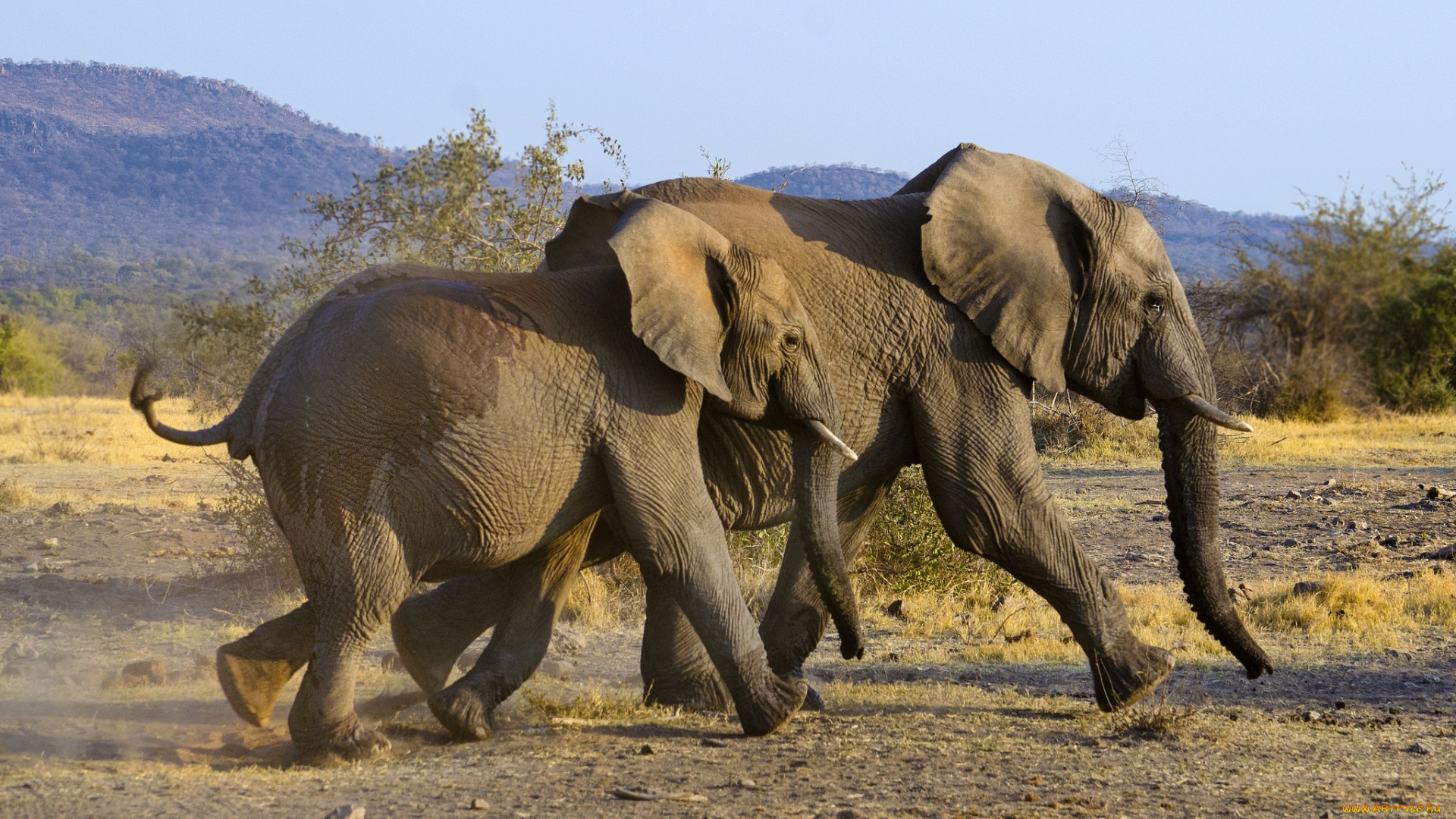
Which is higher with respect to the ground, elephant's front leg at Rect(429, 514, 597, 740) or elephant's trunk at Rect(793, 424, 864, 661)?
elephant's trunk at Rect(793, 424, 864, 661)

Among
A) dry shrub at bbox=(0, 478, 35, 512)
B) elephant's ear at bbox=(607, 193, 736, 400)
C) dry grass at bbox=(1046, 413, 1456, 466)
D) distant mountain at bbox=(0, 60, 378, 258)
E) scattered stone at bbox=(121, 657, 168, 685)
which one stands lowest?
scattered stone at bbox=(121, 657, 168, 685)

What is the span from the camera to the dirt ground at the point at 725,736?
5.11 m

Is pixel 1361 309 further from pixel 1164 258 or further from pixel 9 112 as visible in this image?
pixel 9 112

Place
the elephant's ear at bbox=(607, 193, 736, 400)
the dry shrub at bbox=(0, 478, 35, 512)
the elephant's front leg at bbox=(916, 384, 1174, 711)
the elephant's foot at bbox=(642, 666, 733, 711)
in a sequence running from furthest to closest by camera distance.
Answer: the dry shrub at bbox=(0, 478, 35, 512), the elephant's foot at bbox=(642, 666, 733, 711), the elephant's front leg at bbox=(916, 384, 1174, 711), the elephant's ear at bbox=(607, 193, 736, 400)

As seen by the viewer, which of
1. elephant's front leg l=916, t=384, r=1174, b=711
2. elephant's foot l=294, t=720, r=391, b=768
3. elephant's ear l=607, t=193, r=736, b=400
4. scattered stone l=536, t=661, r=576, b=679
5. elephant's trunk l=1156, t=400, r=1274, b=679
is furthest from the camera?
scattered stone l=536, t=661, r=576, b=679

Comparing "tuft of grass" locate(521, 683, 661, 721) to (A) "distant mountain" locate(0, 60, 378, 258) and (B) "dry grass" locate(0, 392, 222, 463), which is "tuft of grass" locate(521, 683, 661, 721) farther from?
(A) "distant mountain" locate(0, 60, 378, 258)

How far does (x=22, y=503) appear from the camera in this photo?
13297 mm

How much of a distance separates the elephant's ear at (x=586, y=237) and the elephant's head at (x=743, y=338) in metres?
0.19

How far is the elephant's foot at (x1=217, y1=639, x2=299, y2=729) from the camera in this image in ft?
19.0

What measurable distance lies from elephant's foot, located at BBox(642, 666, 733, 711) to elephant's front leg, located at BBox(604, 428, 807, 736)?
80 centimetres

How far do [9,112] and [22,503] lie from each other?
113635 millimetres

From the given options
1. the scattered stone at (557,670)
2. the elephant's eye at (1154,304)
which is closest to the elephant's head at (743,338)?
the elephant's eye at (1154,304)

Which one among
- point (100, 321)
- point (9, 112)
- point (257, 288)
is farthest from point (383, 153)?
point (9, 112)

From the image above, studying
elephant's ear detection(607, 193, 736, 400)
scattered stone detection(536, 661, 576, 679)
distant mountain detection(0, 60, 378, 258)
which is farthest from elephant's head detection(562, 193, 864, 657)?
distant mountain detection(0, 60, 378, 258)
